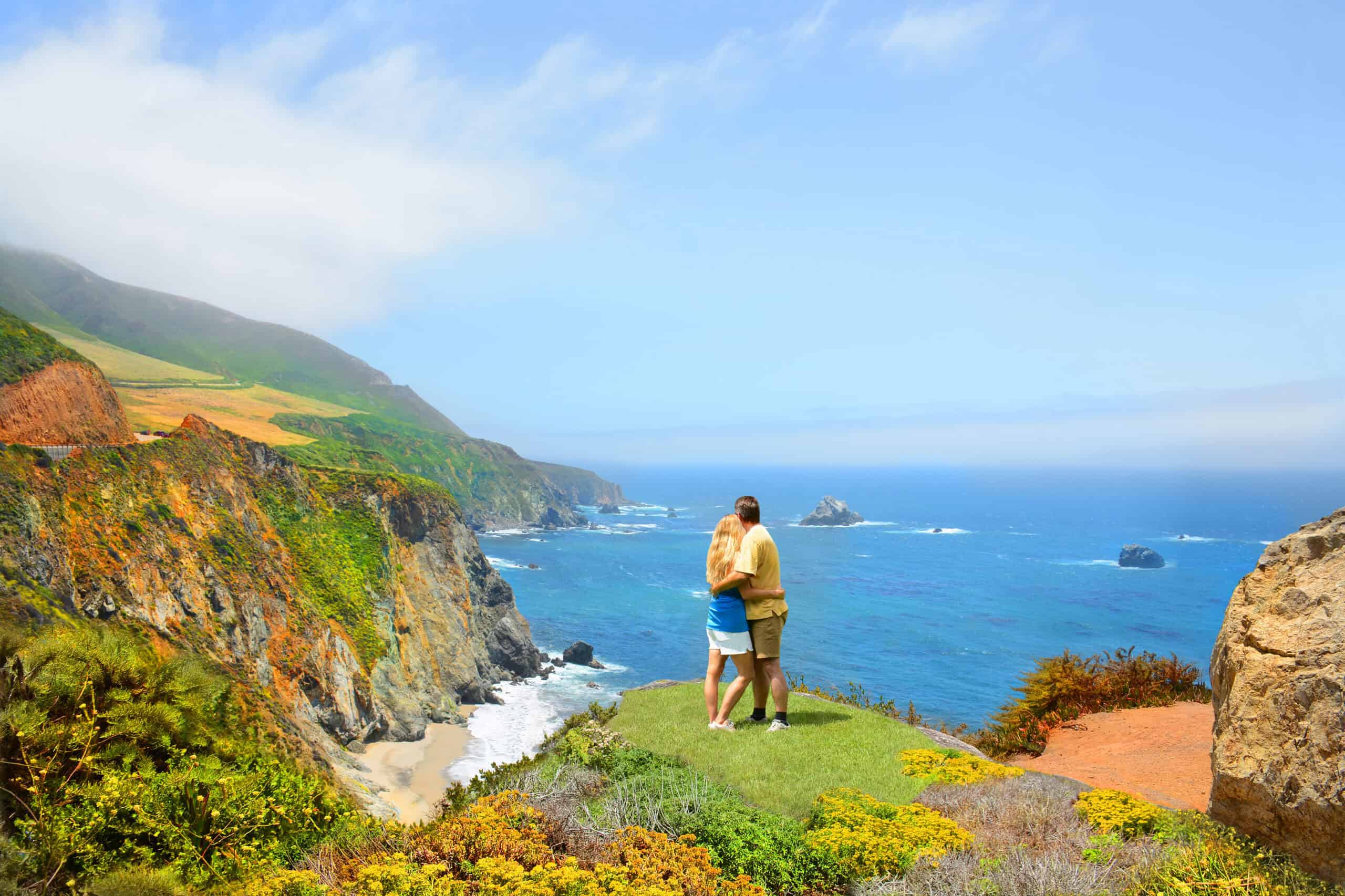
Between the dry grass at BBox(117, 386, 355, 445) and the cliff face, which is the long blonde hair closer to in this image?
the cliff face

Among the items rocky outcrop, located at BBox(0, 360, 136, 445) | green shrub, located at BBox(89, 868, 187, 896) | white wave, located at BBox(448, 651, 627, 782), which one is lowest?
white wave, located at BBox(448, 651, 627, 782)

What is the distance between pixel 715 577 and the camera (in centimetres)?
894

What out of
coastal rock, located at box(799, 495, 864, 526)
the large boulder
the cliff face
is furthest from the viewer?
coastal rock, located at box(799, 495, 864, 526)

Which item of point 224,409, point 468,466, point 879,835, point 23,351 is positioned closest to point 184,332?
point 468,466

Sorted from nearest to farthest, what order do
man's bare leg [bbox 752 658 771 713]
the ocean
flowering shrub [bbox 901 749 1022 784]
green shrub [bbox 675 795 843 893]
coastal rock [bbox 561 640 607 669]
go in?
1. green shrub [bbox 675 795 843 893]
2. flowering shrub [bbox 901 749 1022 784]
3. man's bare leg [bbox 752 658 771 713]
4. the ocean
5. coastal rock [bbox 561 640 607 669]

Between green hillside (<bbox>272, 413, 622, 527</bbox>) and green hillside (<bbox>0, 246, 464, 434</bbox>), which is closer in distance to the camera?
green hillside (<bbox>272, 413, 622, 527</bbox>)

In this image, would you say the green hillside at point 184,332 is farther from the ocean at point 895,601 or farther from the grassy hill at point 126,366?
the ocean at point 895,601

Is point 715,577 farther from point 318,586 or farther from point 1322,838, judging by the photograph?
point 318,586

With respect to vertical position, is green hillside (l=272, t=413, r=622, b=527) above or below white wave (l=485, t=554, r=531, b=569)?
above

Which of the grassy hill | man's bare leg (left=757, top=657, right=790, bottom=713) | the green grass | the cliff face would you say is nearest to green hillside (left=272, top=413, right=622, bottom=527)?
the grassy hill

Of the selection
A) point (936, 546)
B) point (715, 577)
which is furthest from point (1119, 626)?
point (715, 577)

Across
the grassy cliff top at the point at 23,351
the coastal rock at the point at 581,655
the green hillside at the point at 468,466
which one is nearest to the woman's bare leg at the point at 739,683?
the grassy cliff top at the point at 23,351

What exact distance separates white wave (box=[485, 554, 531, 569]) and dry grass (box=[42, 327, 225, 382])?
1926 inches

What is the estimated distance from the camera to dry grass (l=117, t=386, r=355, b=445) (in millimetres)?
49531
